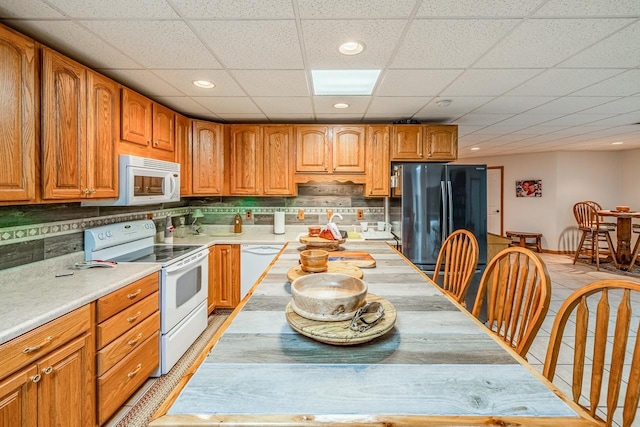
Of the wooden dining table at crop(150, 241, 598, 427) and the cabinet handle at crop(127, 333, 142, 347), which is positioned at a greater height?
the wooden dining table at crop(150, 241, 598, 427)

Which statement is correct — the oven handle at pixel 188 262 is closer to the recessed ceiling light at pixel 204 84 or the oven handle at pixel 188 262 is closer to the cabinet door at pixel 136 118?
the cabinet door at pixel 136 118

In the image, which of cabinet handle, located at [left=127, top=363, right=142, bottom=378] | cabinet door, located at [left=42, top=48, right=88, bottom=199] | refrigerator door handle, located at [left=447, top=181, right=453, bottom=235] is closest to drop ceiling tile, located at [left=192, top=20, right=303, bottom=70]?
cabinet door, located at [left=42, top=48, right=88, bottom=199]

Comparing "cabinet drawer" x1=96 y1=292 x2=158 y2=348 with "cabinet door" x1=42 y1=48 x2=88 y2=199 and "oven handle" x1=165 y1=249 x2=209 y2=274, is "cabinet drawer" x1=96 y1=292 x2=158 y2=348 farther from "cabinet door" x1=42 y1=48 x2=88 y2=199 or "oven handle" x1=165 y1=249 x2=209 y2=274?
"cabinet door" x1=42 y1=48 x2=88 y2=199

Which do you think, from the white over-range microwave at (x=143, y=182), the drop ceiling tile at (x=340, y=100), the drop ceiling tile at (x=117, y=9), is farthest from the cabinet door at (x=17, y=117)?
the drop ceiling tile at (x=340, y=100)

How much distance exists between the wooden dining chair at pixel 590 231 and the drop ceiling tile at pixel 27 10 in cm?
752

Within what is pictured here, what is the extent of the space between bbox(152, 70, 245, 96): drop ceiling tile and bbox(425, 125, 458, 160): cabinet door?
2.15 metres

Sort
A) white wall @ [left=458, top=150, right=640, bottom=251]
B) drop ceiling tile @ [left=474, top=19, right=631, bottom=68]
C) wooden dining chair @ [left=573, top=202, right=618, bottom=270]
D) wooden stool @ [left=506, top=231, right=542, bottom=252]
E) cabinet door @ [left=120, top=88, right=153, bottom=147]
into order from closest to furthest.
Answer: drop ceiling tile @ [left=474, top=19, right=631, bottom=68], cabinet door @ [left=120, top=88, right=153, bottom=147], wooden dining chair @ [left=573, top=202, right=618, bottom=270], white wall @ [left=458, top=150, right=640, bottom=251], wooden stool @ [left=506, top=231, right=542, bottom=252]

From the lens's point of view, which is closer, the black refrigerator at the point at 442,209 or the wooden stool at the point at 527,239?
the black refrigerator at the point at 442,209

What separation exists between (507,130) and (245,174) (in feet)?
12.0

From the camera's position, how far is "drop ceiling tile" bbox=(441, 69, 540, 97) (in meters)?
2.22

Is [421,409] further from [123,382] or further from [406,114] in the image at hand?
[406,114]

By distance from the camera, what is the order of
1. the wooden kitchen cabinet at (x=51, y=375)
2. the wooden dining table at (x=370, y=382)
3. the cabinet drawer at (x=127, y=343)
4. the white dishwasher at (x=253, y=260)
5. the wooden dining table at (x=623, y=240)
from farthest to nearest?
the wooden dining table at (x=623, y=240) < the white dishwasher at (x=253, y=260) < the cabinet drawer at (x=127, y=343) < the wooden kitchen cabinet at (x=51, y=375) < the wooden dining table at (x=370, y=382)

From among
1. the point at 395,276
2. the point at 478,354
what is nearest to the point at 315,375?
the point at 478,354

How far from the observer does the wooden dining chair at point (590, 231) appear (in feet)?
18.2
